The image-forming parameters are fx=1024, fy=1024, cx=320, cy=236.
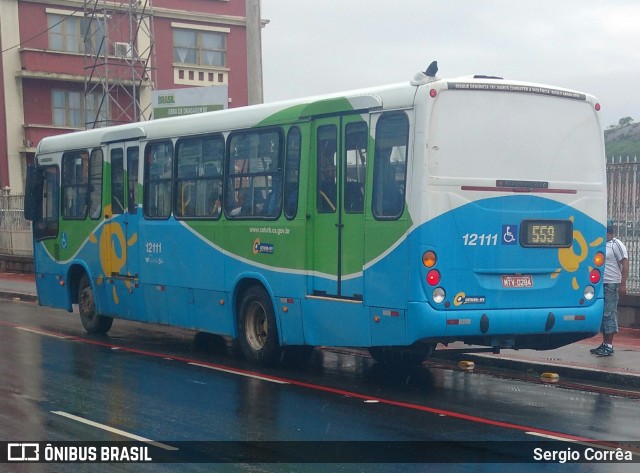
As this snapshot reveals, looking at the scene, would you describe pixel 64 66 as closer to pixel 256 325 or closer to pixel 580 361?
pixel 256 325

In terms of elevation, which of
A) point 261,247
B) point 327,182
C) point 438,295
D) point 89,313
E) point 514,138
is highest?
point 514,138

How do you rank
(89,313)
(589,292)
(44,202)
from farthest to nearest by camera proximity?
(44,202), (89,313), (589,292)

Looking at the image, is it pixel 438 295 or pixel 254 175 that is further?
pixel 254 175

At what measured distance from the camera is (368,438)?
29.7ft

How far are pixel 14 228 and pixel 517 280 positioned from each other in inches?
1019

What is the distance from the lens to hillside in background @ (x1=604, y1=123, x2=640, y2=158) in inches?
667

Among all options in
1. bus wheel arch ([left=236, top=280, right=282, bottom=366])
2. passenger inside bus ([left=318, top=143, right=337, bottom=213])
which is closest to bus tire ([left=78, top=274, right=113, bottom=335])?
bus wheel arch ([left=236, top=280, right=282, bottom=366])

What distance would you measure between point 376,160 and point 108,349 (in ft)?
20.1

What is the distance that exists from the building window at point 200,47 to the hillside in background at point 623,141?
2871 cm

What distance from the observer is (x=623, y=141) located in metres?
18.7

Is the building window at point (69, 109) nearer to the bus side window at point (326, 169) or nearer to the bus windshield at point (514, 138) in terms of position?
the bus side window at point (326, 169)

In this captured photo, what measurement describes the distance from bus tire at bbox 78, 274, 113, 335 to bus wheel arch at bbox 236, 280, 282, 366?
171 inches

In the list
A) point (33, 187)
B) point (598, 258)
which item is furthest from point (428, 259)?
point (33, 187)

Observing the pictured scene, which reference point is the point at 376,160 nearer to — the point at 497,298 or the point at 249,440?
the point at 497,298
